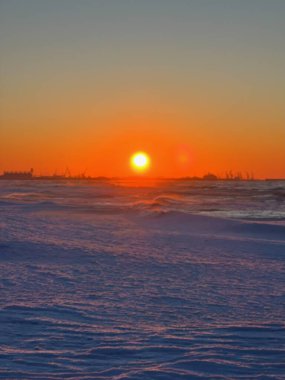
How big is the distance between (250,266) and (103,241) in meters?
3.29

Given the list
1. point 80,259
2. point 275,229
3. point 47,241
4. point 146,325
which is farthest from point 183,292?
point 275,229

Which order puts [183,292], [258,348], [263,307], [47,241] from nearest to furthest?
[258,348] → [263,307] → [183,292] → [47,241]

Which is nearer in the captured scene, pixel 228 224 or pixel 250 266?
pixel 250 266

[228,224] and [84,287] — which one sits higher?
[228,224]

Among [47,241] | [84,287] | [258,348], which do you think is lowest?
[258,348]

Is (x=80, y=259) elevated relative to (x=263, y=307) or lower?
elevated

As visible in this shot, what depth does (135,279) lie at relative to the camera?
21.5ft

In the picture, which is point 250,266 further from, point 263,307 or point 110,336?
point 110,336

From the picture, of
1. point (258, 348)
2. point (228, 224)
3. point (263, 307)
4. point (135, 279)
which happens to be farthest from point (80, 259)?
point (228, 224)

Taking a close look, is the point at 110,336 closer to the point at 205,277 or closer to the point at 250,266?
the point at 205,277

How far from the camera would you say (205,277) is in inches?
264

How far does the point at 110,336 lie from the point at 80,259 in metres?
3.81

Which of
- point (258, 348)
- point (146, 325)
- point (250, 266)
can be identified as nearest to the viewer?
Answer: point (258, 348)

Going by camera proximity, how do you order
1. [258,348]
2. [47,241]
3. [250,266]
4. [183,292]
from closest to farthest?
[258,348] < [183,292] < [250,266] < [47,241]
